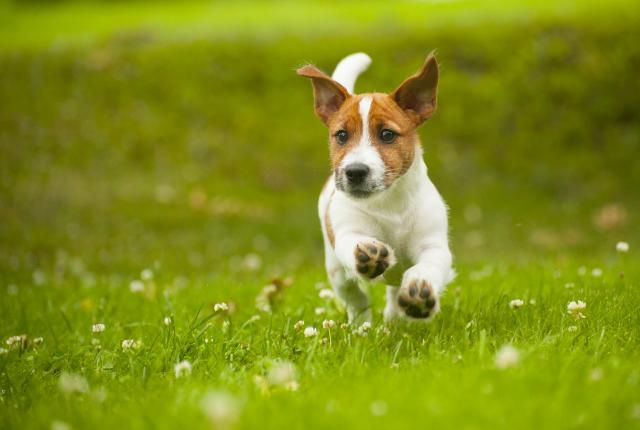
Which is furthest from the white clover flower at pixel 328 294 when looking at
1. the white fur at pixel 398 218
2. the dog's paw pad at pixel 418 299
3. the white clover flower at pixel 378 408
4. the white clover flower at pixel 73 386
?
the white clover flower at pixel 378 408

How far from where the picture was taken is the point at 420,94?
4.78 metres

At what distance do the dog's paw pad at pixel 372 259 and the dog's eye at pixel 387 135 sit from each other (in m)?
0.89

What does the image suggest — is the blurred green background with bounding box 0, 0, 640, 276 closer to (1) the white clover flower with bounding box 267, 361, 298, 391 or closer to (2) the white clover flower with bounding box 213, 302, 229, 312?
(2) the white clover flower with bounding box 213, 302, 229, 312

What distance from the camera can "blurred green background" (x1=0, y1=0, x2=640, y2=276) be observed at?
11750mm

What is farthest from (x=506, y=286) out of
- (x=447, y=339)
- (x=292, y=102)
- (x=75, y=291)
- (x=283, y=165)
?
(x=292, y=102)

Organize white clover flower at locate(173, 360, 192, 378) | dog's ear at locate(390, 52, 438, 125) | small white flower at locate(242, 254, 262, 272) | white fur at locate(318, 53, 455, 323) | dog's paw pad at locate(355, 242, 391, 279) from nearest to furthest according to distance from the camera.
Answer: white clover flower at locate(173, 360, 192, 378), dog's paw pad at locate(355, 242, 391, 279), white fur at locate(318, 53, 455, 323), dog's ear at locate(390, 52, 438, 125), small white flower at locate(242, 254, 262, 272)

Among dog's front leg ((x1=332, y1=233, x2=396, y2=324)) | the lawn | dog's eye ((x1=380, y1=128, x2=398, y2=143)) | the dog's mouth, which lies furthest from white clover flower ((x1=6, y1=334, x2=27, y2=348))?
dog's eye ((x1=380, y1=128, x2=398, y2=143))

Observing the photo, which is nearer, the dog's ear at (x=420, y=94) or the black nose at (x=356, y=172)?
the black nose at (x=356, y=172)

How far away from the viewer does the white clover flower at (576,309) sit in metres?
4.17

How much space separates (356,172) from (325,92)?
100cm

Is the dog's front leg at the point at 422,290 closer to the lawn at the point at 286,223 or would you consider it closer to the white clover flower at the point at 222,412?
the lawn at the point at 286,223

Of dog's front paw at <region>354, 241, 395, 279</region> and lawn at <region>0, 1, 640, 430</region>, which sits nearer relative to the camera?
lawn at <region>0, 1, 640, 430</region>

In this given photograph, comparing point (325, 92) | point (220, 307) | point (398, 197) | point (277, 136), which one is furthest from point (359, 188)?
point (277, 136)

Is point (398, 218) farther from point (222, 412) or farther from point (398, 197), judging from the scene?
point (222, 412)
